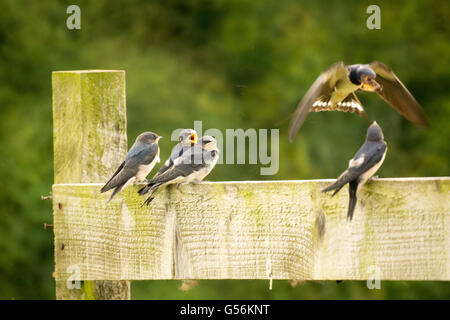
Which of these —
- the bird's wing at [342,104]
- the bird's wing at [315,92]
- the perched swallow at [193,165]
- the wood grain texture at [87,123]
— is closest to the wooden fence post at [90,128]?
the wood grain texture at [87,123]

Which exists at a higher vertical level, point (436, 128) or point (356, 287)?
→ point (436, 128)

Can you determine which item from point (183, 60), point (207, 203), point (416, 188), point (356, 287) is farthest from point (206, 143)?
point (183, 60)

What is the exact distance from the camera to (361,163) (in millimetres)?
3135

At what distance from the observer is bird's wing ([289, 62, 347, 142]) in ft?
11.2

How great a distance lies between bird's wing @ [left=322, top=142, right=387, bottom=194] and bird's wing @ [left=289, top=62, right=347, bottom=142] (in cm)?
25

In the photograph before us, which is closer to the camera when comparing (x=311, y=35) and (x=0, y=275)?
(x=0, y=275)

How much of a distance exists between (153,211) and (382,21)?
14.9 metres

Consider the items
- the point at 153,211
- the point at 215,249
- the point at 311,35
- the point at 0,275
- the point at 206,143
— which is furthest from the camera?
the point at 311,35

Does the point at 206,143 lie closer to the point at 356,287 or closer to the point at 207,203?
the point at 207,203

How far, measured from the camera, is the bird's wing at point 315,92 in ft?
11.2

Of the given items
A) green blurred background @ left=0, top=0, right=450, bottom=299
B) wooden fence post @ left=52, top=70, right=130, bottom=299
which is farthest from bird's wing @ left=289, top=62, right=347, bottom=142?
green blurred background @ left=0, top=0, right=450, bottom=299

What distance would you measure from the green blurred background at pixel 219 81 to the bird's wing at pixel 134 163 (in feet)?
29.2

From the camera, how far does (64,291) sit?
3.63m

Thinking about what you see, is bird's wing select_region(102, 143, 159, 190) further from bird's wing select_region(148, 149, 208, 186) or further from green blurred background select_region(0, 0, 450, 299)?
green blurred background select_region(0, 0, 450, 299)
